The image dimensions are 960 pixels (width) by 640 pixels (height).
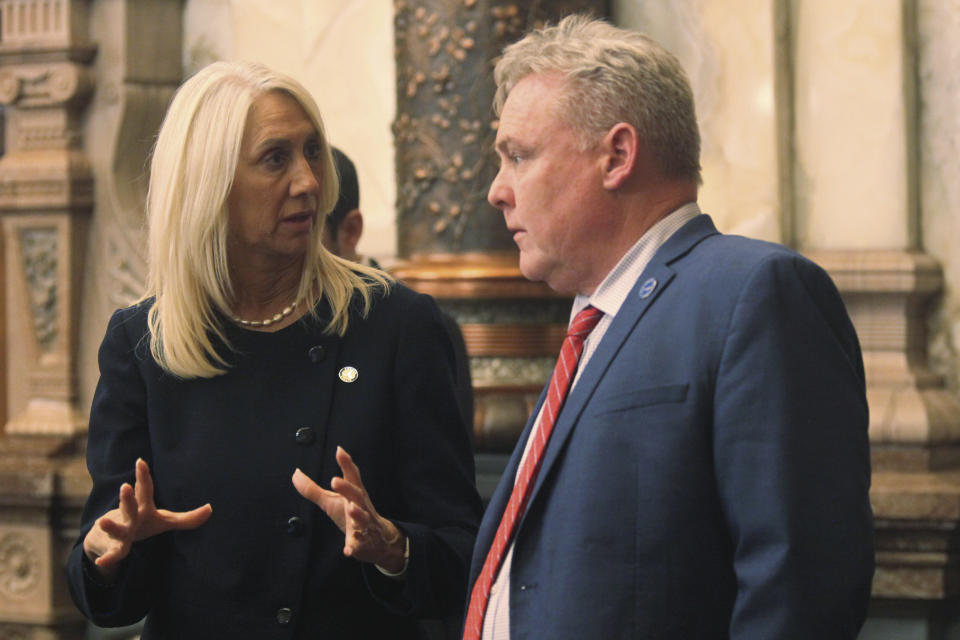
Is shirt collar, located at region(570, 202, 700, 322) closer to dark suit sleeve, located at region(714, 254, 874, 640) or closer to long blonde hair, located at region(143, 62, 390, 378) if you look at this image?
dark suit sleeve, located at region(714, 254, 874, 640)

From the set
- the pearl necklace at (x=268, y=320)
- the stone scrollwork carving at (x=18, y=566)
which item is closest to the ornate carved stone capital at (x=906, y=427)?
the pearl necklace at (x=268, y=320)

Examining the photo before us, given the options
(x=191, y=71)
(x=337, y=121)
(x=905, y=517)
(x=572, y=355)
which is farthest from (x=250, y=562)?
(x=191, y=71)

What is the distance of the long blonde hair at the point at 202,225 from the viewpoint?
2338 mm

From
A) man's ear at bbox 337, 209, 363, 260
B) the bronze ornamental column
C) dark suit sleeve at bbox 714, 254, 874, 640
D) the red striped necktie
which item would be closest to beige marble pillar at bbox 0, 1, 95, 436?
the bronze ornamental column

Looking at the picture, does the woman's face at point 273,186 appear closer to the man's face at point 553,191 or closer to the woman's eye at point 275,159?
the woman's eye at point 275,159

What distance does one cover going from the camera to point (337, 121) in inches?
193

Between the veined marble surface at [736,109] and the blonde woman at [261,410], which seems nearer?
the blonde woman at [261,410]

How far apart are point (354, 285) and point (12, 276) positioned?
2983 millimetres

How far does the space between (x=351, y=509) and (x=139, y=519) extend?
0.36 metres

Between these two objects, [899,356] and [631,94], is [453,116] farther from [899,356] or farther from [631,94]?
[631,94]

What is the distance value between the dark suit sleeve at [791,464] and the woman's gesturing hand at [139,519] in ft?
2.88

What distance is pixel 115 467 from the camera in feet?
7.73

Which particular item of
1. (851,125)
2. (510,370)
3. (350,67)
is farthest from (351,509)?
(350,67)

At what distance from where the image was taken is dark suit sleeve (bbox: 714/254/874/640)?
5.44 feet
